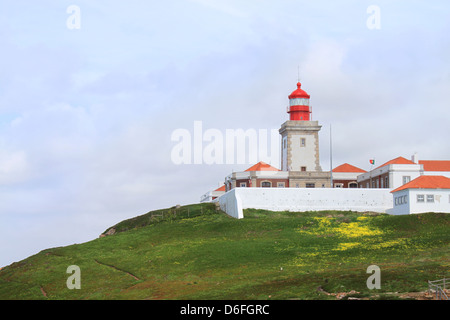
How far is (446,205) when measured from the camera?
80188 mm

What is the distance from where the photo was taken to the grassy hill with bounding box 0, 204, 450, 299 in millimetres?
48875

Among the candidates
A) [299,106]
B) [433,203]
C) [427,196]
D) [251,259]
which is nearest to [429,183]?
[427,196]

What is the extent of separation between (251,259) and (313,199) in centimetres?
2839

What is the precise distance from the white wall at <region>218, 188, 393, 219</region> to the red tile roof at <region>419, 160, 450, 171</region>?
18.3 metres

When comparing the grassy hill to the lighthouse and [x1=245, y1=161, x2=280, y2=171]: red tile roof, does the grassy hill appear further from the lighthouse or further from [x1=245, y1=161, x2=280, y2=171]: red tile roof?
[x1=245, y1=161, x2=280, y2=171]: red tile roof

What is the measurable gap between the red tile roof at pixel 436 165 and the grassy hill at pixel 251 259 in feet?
76.3

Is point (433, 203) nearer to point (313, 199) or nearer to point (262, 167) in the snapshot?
point (313, 199)

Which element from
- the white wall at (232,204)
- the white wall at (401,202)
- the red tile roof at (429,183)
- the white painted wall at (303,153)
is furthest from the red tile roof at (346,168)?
the red tile roof at (429,183)

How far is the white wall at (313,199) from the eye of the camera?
288 feet

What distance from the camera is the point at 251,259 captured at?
6162 centimetres

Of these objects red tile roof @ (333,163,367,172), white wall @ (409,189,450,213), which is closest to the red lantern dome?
red tile roof @ (333,163,367,172)

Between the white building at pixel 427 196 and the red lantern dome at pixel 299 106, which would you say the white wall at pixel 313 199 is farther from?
the red lantern dome at pixel 299 106
